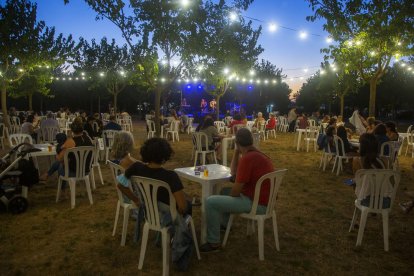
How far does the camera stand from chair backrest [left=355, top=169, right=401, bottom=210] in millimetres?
3486

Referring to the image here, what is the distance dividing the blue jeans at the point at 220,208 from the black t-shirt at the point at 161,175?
528 millimetres

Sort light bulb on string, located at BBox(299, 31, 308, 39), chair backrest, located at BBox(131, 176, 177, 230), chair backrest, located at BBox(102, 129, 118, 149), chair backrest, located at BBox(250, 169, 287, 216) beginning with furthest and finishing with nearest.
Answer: light bulb on string, located at BBox(299, 31, 308, 39), chair backrest, located at BBox(102, 129, 118, 149), chair backrest, located at BBox(250, 169, 287, 216), chair backrest, located at BBox(131, 176, 177, 230)

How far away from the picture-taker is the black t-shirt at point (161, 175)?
2910 millimetres

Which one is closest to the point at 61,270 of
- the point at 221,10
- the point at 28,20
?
the point at 221,10

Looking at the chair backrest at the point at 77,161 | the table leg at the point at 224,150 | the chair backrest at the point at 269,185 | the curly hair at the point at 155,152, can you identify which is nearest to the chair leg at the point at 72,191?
the chair backrest at the point at 77,161

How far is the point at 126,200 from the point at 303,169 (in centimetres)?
527

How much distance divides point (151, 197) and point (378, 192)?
7.74 feet

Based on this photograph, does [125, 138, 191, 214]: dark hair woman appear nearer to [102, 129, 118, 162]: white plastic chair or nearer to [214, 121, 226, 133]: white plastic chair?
[102, 129, 118, 162]: white plastic chair

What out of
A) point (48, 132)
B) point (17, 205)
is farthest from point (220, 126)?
point (17, 205)

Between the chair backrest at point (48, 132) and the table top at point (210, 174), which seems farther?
the chair backrest at point (48, 132)

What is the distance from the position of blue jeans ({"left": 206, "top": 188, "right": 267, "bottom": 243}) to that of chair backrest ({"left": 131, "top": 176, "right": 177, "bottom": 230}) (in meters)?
0.48

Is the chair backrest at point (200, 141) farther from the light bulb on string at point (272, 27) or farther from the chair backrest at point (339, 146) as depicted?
the light bulb on string at point (272, 27)

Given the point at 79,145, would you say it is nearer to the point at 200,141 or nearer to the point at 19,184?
the point at 19,184

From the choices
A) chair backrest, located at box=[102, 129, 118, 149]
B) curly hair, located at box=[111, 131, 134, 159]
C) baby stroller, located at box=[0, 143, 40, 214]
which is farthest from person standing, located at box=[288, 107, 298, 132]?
baby stroller, located at box=[0, 143, 40, 214]
